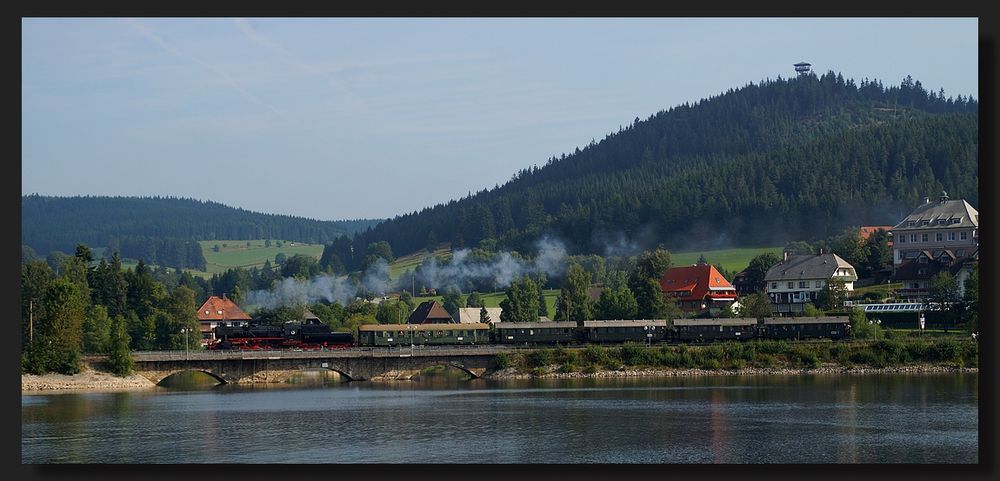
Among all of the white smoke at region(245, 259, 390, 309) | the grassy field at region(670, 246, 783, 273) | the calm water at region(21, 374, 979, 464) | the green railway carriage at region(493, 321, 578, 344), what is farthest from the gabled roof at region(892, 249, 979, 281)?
the white smoke at region(245, 259, 390, 309)

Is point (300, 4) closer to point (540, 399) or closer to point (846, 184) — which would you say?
point (540, 399)

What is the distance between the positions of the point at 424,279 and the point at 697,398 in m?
109

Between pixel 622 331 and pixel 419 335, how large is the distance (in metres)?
15.9

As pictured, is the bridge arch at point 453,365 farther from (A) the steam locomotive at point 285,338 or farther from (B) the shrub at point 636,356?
(B) the shrub at point 636,356

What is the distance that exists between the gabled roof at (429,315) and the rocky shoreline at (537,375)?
35795mm

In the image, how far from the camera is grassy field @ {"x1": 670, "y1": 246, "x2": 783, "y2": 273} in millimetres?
166288

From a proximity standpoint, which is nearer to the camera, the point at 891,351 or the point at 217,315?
the point at 891,351

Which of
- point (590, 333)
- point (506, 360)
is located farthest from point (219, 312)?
point (506, 360)

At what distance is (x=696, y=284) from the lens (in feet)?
418

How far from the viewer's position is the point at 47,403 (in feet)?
226

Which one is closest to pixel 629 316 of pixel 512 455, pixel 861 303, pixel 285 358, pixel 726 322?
pixel 726 322

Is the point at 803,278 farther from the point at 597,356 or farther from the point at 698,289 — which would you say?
the point at 597,356

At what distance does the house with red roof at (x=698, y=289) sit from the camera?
125 m

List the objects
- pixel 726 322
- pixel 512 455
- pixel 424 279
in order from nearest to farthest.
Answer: pixel 512 455 → pixel 726 322 → pixel 424 279
